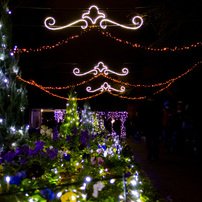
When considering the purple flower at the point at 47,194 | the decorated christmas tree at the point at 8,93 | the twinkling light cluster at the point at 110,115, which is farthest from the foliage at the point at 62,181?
the twinkling light cluster at the point at 110,115

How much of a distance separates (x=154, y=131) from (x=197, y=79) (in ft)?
24.0

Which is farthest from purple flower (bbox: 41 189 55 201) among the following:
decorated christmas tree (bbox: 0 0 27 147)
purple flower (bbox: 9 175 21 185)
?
decorated christmas tree (bbox: 0 0 27 147)

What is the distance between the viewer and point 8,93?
6.67 meters

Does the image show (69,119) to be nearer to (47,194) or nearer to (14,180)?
(14,180)

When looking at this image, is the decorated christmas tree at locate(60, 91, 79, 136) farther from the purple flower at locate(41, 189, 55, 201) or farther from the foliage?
the purple flower at locate(41, 189, 55, 201)

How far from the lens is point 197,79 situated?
54.1 feet

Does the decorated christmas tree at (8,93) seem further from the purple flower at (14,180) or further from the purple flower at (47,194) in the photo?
the purple flower at (47,194)

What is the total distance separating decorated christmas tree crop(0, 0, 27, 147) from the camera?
21.4ft

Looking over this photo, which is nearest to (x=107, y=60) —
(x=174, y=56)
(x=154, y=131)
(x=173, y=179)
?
(x=174, y=56)

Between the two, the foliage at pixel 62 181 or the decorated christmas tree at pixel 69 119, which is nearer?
the foliage at pixel 62 181

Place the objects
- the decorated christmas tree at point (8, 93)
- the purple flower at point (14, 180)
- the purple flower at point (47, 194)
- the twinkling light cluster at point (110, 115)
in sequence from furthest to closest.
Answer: the twinkling light cluster at point (110, 115) → the decorated christmas tree at point (8, 93) → the purple flower at point (14, 180) → the purple flower at point (47, 194)

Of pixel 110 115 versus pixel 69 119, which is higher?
pixel 110 115

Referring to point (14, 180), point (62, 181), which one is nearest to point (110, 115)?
point (62, 181)

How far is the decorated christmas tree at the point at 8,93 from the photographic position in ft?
21.4
